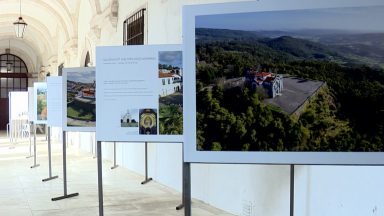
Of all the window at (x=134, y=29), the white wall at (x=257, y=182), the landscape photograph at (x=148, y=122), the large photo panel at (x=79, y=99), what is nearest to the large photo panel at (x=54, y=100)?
the large photo panel at (x=79, y=99)

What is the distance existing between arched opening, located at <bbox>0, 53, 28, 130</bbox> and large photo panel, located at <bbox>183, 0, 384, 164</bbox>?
29.2 m

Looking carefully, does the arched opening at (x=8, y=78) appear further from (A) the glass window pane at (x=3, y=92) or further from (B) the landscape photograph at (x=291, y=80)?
(B) the landscape photograph at (x=291, y=80)

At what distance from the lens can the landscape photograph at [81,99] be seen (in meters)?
6.02

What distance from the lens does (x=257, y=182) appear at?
4.85 m

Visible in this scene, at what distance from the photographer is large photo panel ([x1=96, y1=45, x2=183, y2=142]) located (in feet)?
13.8

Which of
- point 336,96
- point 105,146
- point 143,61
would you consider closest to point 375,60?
point 336,96

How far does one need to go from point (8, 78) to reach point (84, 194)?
2552cm

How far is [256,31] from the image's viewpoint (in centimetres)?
286

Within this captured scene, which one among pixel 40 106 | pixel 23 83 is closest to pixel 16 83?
pixel 23 83

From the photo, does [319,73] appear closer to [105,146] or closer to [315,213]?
[315,213]

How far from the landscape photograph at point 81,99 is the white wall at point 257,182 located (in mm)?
1485

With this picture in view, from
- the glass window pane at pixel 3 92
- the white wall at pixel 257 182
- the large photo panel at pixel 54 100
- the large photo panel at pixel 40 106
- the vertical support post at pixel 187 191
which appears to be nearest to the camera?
the vertical support post at pixel 187 191

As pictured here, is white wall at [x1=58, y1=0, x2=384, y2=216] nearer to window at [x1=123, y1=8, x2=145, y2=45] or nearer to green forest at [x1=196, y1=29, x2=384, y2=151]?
window at [x1=123, y1=8, x2=145, y2=45]

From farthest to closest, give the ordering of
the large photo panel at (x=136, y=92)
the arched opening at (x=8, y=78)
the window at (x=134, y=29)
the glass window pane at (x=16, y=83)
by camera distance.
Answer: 1. the glass window pane at (x=16, y=83)
2. the arched opening at (x=8, y=78)
3. the window at (x=134, y=29)
4. the large photo panel at (x=136, y=92)
